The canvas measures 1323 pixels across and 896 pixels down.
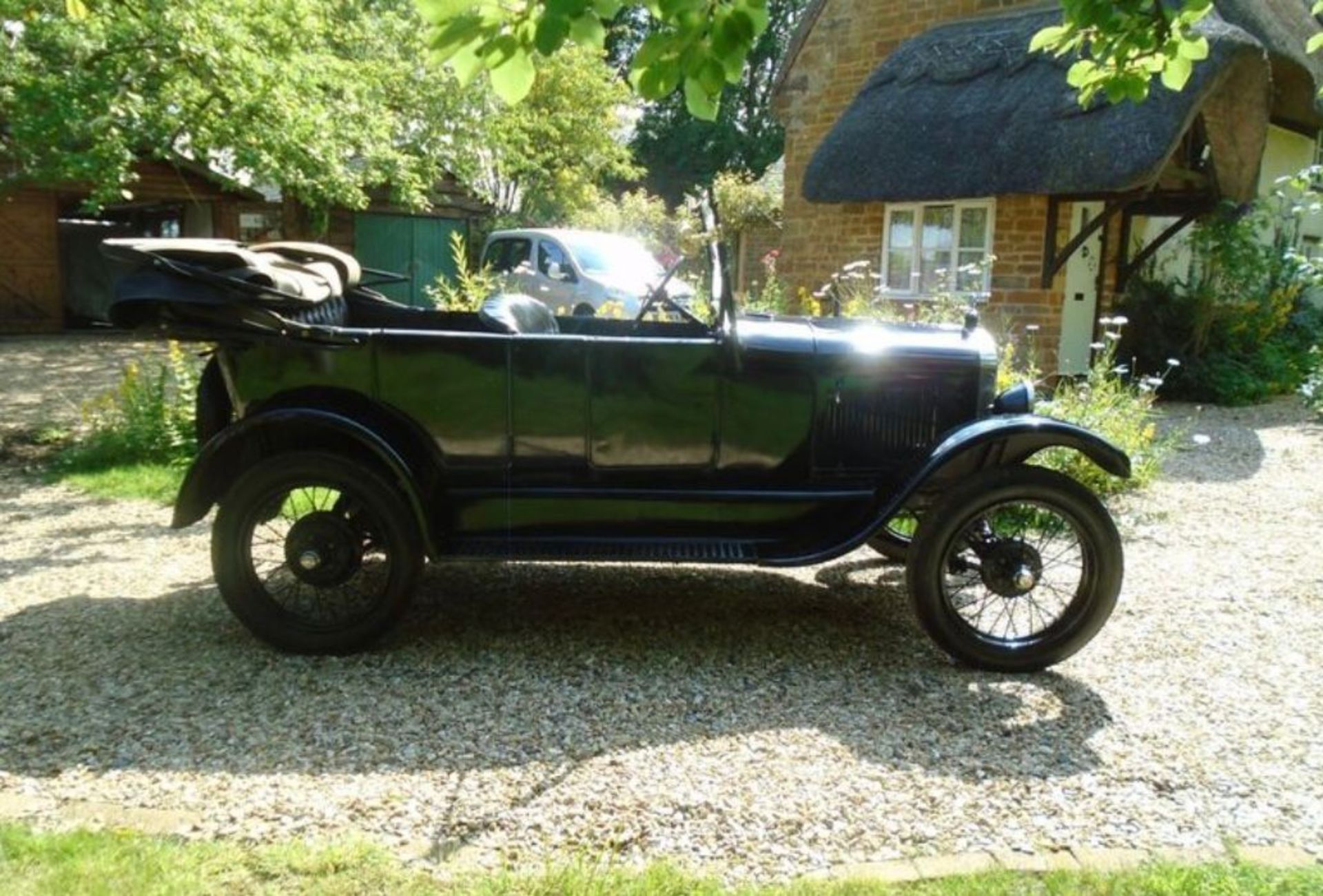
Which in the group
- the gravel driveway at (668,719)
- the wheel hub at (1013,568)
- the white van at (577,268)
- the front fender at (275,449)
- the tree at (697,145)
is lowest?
the gravel driveway at (668,719)

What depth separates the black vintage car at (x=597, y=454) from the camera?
365 cm

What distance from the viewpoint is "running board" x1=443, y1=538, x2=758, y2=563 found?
3770 millimetres

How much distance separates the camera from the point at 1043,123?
1060 centimetres

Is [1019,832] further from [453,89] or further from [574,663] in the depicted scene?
[453,89]

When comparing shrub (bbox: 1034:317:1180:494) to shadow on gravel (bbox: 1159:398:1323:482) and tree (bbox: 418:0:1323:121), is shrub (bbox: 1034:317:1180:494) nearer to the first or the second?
shadow on gravel (bbox: 1159:398:1323:482)

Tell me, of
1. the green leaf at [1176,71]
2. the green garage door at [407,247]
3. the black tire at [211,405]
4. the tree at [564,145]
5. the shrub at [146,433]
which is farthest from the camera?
the tree at [564,145]

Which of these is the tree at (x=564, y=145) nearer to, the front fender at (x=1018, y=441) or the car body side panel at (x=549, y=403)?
the car body side panel at (x=549, y=403)

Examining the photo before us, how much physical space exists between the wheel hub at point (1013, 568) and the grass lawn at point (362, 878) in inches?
51.6

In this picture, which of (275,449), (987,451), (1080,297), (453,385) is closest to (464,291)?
(275,449)

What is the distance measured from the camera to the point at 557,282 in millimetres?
12961

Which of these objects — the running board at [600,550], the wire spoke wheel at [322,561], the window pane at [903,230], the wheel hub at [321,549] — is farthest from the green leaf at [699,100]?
the window pane at [903,230]

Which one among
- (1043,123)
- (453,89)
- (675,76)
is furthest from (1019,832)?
(453,89)

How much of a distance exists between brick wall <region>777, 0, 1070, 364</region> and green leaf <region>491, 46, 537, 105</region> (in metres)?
11.4

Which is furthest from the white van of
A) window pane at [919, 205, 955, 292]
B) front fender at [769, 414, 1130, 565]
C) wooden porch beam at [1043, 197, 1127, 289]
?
front fender at [769, 414, 1130, 565]
